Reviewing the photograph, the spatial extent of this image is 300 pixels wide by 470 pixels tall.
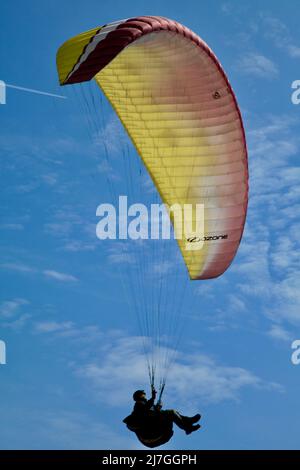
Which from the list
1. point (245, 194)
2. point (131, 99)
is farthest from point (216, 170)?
point (131, 99)

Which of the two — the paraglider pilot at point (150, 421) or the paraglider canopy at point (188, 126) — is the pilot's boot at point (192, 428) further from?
the paraglider canopy at point (188, 126)

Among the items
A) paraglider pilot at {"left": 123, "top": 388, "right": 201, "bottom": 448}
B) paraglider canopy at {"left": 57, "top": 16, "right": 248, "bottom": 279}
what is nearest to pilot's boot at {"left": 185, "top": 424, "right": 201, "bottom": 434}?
paraglider pilot at {"left": 123, "top": 388, "right": 201, "bottom": 448}

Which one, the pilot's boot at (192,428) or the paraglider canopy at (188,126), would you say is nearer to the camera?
the pilot's boot at (192,428)

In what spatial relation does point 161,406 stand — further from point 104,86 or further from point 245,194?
point 104,86

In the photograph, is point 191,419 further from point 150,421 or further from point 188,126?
point 188,126

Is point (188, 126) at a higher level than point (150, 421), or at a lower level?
higher

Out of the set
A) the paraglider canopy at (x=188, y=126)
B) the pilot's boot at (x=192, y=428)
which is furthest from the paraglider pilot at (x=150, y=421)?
the paraglider canopy at (x=188, y=126)

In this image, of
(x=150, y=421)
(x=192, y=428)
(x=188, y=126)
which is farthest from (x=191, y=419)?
(x=188, y=126)

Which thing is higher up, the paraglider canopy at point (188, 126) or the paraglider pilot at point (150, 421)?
the paraglider canopy at point (188, 126)
